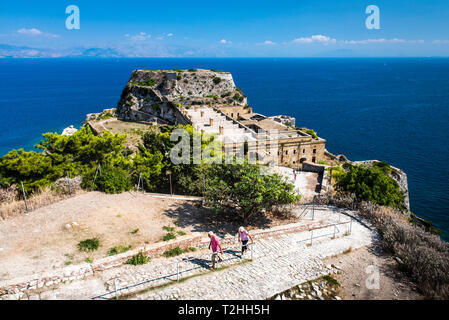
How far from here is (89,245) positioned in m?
13.3

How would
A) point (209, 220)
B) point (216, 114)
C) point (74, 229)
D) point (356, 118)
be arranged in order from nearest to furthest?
point (74, 229), point (209, 220), point (216, 114), point (356, 118)

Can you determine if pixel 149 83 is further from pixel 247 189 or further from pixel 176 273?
pixel 176 273

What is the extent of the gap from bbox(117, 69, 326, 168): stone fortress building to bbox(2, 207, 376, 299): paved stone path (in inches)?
836

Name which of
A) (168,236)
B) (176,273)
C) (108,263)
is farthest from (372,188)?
(108,263)

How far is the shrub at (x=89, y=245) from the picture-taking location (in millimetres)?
13148

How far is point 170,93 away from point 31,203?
4970cm

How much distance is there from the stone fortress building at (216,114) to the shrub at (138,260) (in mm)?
22518

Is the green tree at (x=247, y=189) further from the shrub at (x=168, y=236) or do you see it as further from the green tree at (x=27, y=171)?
the green tree at (x=27, y=171)

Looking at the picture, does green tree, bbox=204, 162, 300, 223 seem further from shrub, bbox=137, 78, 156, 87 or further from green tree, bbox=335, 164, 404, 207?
shrub, bbox=137, 78, 156, 87

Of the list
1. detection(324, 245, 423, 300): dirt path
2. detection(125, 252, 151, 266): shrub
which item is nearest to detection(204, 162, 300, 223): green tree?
detection(324, 245, 423, 300): dirt path

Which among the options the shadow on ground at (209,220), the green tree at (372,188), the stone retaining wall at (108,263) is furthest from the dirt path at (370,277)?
the green tree at (372,188)

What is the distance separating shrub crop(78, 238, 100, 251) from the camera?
1315 centimetres

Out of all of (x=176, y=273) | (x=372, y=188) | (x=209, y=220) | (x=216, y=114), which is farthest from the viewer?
(x=216, y=114)
